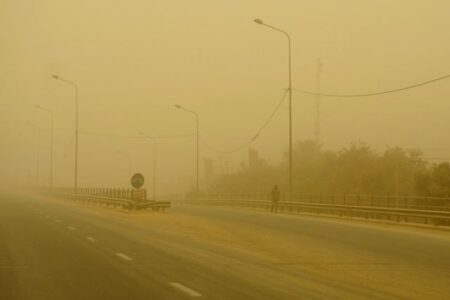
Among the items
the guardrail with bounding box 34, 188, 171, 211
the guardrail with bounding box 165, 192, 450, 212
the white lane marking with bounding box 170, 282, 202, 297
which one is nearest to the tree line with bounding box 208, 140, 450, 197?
the guardrail with bounding box 165, 192, 450, 212

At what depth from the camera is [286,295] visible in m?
14.0

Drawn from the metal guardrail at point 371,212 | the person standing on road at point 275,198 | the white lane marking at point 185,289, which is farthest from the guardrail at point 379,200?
the white lane marking at point 185,289

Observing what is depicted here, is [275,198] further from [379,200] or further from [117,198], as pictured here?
[117,198]

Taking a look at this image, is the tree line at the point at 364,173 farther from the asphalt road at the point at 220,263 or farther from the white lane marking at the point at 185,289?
the white lane marking at the point at 185,289

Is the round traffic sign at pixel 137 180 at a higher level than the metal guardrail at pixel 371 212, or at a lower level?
higher

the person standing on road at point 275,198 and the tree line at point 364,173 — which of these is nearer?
the person standing on road at point 275,198

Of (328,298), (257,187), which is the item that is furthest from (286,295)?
(257,187)

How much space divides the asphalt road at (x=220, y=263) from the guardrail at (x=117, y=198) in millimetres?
18915

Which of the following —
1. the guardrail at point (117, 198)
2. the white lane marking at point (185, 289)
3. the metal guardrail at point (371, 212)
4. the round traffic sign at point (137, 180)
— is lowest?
the white lane marking at point (185, 289)

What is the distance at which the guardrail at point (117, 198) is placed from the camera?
5381cm

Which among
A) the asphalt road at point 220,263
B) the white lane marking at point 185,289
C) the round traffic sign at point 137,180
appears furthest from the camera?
the round traffic sign at point 137,180

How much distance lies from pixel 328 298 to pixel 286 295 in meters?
0.72

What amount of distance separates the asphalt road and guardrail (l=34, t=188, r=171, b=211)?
18915mm

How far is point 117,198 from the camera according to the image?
60625 mm
